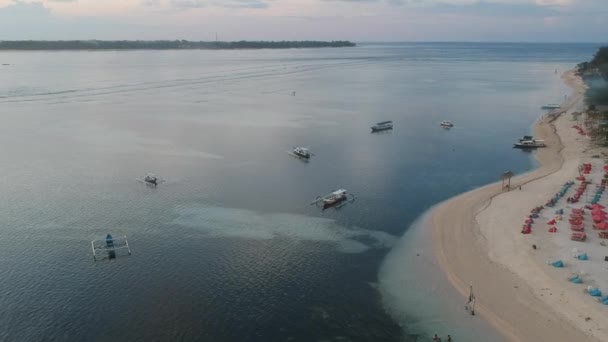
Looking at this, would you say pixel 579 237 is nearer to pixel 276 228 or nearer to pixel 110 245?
pixel 276 228

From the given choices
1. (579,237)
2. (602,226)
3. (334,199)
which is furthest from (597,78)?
Answer: (334,199)

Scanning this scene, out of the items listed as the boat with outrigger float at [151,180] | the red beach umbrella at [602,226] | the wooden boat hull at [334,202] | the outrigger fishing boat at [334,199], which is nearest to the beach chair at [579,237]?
the red beach umbrella at [602,226]

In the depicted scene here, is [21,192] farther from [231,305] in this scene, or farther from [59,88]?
[59,88]

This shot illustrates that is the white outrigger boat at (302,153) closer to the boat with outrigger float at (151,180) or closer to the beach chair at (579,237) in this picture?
the boat with outrigger float at (151,180)

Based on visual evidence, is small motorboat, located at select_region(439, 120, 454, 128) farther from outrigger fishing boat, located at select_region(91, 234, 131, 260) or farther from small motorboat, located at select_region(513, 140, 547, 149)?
outrigger fishing boat, located at select_region(91, 234, 131, 260)

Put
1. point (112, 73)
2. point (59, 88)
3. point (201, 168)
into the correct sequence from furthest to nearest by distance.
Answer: point (112, 73) < point (59, 88) < point (201, 168)

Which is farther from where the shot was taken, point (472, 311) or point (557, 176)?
point (557, 176)

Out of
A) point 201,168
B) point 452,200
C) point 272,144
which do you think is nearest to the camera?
point 452,200

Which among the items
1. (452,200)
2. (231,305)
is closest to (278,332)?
(231,305)
